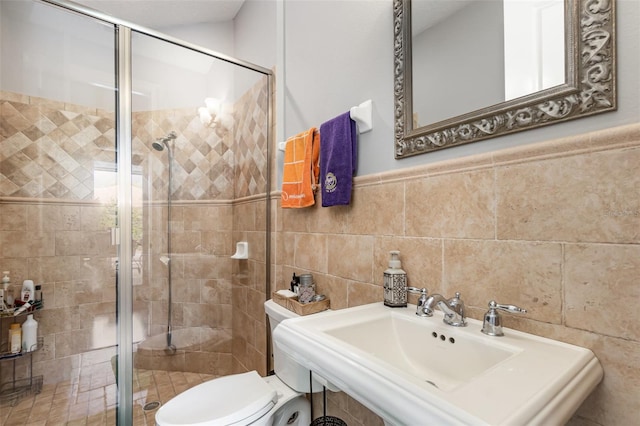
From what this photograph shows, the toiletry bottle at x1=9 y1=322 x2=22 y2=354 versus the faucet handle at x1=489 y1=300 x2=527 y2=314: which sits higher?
the faucet handle at x1=489 y1=300 x2=527 y2=314

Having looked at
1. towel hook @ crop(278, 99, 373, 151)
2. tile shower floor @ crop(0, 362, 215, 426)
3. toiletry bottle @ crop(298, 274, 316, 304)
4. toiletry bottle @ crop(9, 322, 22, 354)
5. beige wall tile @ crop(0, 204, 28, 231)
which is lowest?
tile shower floor @ crop(0, 362, 215, 426)

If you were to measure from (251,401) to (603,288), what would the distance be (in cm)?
116

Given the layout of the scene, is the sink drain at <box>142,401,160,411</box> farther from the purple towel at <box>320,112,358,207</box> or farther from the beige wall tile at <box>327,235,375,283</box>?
the purple towel at <box>320,112,358,207</box>

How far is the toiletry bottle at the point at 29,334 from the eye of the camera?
150cm

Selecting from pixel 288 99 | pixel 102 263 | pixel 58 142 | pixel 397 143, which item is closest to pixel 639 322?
pixel 397 143

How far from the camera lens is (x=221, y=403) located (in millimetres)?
1178

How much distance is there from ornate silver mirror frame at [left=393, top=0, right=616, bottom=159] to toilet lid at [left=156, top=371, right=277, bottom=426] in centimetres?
113

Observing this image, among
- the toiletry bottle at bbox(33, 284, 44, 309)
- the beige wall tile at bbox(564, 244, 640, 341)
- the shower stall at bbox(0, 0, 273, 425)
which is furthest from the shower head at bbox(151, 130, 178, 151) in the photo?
the beige wall tile at bbox(564, 244, 640, 341)

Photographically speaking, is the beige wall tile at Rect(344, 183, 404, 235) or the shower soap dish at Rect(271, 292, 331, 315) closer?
the beige wall tile at Rect(344, 183, 404, 235)

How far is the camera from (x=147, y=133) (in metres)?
1.68

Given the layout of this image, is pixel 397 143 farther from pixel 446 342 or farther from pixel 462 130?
pixel 446 342

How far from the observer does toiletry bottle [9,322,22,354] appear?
4.81 ft

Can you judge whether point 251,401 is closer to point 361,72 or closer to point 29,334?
point 29,334

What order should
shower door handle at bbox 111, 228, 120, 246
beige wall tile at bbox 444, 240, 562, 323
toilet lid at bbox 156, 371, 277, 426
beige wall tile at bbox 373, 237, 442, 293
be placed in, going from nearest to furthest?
beige wall tile at bbox 444, 240, 562, 323 → beige wall tile at bbox 373, 237, 442, 293 → toilet lid at bbox 156, 371, 277, 426 → shower door handle at bbox 111, 228, 120, 246
